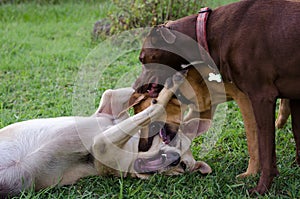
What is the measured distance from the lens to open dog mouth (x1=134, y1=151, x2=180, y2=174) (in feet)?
12.4

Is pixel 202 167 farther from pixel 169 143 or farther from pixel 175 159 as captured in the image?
pixel 169 143

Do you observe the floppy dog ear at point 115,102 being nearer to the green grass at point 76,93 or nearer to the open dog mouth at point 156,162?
the open dog mouth at point 156,162

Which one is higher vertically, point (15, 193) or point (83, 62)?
point (15, 193)

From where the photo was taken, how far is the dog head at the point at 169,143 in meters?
3.81

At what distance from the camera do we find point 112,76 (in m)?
6.34

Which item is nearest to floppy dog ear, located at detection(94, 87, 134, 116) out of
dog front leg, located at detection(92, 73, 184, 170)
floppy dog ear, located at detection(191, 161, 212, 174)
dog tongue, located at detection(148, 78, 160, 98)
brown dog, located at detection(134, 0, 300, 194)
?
dog tongue, located at detection(148, 78, 160, 98)

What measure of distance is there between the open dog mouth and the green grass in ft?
0.30

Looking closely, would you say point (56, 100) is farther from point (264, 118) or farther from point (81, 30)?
point (81, 30)

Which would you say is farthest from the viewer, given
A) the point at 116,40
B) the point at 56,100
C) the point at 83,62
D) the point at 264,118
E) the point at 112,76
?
the point at 116,40

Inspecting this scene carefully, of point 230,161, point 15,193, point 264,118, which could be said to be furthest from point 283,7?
point 15,193

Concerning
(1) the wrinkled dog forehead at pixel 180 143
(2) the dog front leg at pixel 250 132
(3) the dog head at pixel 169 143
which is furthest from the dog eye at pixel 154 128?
(2) the dog front leg at pixel 250 132

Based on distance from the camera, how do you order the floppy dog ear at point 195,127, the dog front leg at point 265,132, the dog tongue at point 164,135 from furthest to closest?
the floppy dog ear at point 195,127 < the dog tongue at point 164,135 < the dog front leg at point 265,132

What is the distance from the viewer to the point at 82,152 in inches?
146

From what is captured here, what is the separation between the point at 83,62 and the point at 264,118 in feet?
13.4
